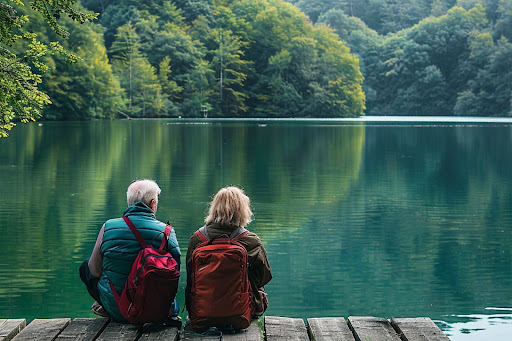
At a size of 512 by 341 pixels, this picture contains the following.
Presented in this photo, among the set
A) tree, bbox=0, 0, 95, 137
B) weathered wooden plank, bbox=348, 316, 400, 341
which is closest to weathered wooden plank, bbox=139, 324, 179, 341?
weathered wooden plank, bbox=348, 316, 400, 341

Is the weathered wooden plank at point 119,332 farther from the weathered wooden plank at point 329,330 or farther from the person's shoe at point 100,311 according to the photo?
the weathered wooden plank at point 329,330

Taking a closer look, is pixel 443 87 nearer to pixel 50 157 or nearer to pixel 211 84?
pixel 211 84

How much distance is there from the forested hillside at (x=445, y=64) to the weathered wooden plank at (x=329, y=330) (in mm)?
75768

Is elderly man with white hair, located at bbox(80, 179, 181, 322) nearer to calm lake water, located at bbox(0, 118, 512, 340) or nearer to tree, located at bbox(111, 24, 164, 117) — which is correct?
calm lake water, located at bbox(0, 118, 512, 340)

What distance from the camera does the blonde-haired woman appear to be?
4305mm

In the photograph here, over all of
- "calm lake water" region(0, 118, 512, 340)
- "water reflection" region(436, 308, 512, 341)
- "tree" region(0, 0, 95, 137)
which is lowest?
"water reflection" region(436, 308, 512, 341)

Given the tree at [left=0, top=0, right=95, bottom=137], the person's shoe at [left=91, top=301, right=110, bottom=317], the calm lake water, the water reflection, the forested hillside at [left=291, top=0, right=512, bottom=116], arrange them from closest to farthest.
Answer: the person's shoe at [left=91, top=301, right=110, bottom=317] → the water reflection → the calm lake water → the tree at [left=0, top=0, right=95, bottom=137] → the forested hillside at [left=291, top=0, right=512, bottom=116]

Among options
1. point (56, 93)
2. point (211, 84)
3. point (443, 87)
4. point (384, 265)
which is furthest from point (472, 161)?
point (443, 87)

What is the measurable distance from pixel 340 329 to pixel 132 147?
23.3 meters

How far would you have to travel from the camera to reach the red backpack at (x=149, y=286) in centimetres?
418

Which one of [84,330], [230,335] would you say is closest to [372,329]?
[230,335]

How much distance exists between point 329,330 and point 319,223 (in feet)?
22.7

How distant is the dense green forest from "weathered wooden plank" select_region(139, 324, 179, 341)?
51684mm

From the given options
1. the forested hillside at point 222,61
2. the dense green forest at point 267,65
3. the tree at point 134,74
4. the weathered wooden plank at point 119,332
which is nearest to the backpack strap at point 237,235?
the weathered wooden plank at point 119,332
